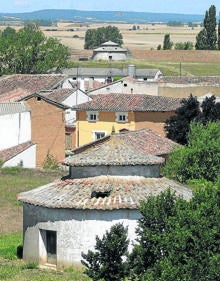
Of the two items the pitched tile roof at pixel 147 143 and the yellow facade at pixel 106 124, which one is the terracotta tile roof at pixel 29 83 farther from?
the pitched tile roof at pixel 147 143

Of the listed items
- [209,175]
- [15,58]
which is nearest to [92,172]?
[209,175]

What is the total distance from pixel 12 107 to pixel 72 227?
3140cm

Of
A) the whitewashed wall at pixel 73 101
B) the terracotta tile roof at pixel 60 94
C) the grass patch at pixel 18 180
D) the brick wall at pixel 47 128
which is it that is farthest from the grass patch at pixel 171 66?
the grass patch at pixel 18 180

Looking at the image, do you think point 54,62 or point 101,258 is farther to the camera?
point 54,62

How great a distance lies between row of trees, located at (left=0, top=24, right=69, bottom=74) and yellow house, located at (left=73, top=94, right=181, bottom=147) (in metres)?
32.4

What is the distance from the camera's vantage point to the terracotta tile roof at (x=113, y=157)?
2483 cm

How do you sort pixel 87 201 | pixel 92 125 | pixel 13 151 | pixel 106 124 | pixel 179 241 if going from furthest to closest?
pixel 92 125 → pixel 106 124 → pixel 13 151 → pixel 87 201 → pixel 179 241

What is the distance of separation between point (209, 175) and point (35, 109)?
75.9ft

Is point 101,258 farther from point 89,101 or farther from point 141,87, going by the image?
point 141,87

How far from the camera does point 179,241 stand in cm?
1761

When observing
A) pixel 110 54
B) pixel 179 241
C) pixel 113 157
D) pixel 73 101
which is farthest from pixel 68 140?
pixel 110 54

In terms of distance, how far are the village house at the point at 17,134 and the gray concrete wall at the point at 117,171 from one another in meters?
23.8

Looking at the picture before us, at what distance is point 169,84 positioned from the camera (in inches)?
2862

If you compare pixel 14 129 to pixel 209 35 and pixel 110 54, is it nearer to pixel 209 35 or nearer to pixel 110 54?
pixel 209 35
